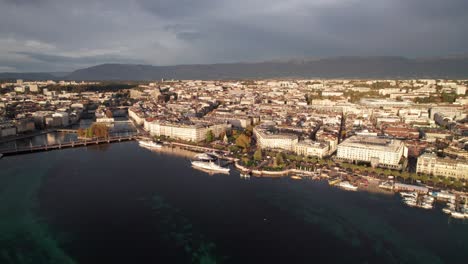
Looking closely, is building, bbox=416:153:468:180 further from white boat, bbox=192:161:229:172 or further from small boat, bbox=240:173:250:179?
white boat, bbox=192:161:229:172

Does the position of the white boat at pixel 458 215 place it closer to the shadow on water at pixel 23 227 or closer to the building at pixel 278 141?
the building at pixel 278 141

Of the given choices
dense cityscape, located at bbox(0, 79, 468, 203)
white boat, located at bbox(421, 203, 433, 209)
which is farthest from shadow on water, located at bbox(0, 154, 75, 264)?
white boat, located at bbox(421, 203, 433, 209)

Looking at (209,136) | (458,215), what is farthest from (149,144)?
(458,215)

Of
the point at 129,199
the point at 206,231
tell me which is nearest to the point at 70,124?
the point at 129,199

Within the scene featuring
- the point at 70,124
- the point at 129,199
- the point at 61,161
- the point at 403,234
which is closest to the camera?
the point at 403,234

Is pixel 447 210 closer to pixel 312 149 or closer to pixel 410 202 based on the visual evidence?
pixel 410 202

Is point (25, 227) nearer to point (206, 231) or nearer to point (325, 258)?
point (206, 231)

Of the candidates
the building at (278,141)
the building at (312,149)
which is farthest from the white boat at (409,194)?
the building at (278,141)
